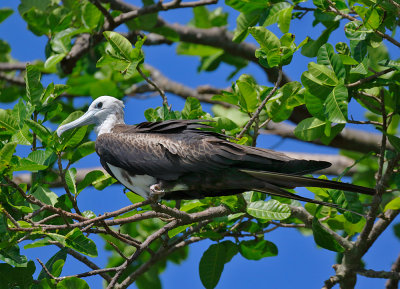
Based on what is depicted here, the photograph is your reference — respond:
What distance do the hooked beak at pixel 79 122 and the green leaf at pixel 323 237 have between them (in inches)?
68.0

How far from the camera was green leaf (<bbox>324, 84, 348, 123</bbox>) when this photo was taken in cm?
399

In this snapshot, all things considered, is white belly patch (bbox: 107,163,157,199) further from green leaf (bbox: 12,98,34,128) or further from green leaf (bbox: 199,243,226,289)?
Result: green leaf (bbox: 199,243,226,289)

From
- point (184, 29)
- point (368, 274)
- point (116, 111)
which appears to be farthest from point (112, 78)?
point (368, 274)

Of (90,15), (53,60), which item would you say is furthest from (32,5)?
(53,60)

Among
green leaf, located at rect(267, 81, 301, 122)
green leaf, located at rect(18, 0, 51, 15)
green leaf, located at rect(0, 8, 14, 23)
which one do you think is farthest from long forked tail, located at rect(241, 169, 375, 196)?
green leaf, located at rect(0, 8, 14, 23)

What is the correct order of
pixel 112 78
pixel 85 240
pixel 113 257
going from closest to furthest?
pixel 85 240, pixel 113 257, pixel 112 78

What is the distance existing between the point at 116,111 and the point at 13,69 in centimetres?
244

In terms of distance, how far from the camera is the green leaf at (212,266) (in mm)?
4750

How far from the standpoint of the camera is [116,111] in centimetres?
514

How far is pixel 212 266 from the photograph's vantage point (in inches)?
187

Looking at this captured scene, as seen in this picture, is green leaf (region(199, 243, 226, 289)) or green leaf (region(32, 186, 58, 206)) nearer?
green leaf (region(32, 186, 58, 206))

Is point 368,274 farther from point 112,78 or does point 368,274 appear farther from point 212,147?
point 112,78

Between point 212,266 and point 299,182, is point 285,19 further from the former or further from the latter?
point 212,266

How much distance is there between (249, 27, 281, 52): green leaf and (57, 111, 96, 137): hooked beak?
1.35 m
